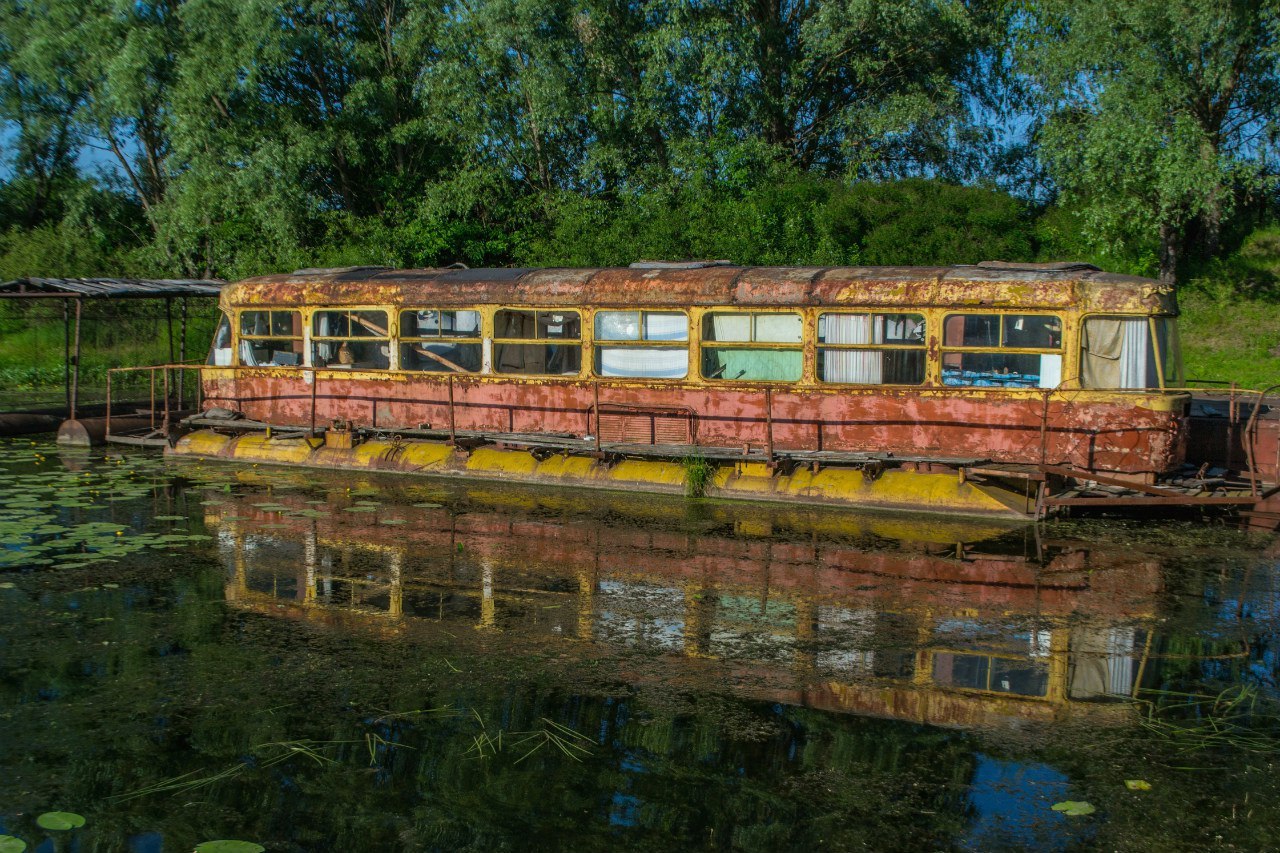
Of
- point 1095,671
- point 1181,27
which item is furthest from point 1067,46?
point 1095,671

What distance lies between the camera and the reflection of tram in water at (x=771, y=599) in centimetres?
755

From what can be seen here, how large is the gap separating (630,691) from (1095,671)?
3.27m

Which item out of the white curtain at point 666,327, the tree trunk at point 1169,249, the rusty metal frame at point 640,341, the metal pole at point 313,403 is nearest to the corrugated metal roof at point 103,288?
the metal pole at point 313,403

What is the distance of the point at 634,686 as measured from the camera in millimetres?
7379

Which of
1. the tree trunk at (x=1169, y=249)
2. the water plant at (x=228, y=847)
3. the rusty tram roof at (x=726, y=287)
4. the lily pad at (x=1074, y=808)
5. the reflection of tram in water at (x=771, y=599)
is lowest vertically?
the water plant at (x=228, y=847)

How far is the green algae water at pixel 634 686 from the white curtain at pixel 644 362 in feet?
10.2

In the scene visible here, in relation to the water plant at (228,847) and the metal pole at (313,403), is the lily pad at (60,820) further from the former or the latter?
the metal pole at (313,403)

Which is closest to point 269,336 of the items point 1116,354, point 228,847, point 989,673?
point 1116,354

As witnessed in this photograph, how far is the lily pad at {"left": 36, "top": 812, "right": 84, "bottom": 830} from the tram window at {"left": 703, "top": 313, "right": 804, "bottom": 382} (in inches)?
405

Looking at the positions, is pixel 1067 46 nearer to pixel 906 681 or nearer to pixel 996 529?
pixel 996 529

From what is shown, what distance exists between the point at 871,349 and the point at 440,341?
638 cm

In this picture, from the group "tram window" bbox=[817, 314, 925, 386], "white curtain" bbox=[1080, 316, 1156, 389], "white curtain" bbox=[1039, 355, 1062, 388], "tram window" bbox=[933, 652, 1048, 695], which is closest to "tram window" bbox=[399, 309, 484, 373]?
"tram window" bbox=[817, 314, 925, 386]

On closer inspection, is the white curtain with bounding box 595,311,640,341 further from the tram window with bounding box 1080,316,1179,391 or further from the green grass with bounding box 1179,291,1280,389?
the green grass with bounding box 1179,291,1280,389

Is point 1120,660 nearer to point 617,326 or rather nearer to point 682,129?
point 617,326
